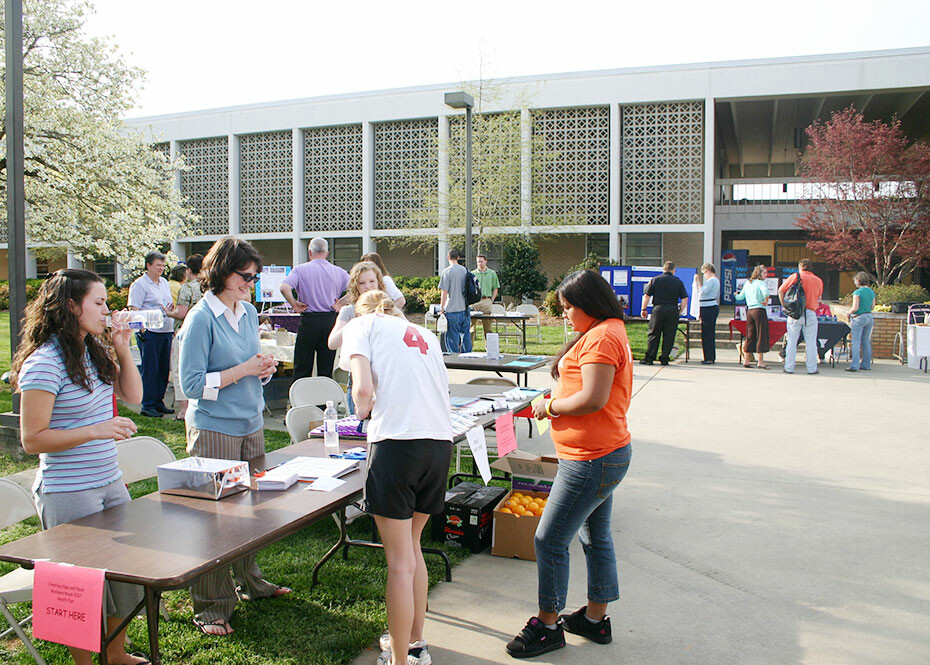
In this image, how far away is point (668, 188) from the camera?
76.2ft

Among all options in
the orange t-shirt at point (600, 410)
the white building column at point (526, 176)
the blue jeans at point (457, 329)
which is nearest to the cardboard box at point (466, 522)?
the orange t-shirt at point (600, 410)

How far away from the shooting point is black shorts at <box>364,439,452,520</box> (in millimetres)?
2707

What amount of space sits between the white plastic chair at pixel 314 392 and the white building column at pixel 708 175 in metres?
19.0

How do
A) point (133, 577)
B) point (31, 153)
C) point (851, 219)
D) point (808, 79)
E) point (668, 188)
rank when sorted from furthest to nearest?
point (668, 188) < point (808, 79) < point (851, 219) < point (31, 153) < point (133, 577)

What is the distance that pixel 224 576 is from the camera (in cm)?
329

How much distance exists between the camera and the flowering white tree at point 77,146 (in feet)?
35.2

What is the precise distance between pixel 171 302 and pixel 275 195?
70.8 ft

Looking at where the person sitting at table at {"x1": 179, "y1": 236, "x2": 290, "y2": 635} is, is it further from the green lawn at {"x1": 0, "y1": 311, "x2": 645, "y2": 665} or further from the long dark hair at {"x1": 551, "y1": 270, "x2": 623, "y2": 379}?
the long dark hair at {"x1": 551, "y1": 270, "x2": 623, "y2": 379}

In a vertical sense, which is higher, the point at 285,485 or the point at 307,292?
the point at 307,292

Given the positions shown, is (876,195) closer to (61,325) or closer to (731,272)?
(731,272)

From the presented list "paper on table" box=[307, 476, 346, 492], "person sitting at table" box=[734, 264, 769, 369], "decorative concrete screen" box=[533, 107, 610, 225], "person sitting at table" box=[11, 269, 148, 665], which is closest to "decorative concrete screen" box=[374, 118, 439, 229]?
"decorative concrete screen" box=[533, 107, 610, 225]

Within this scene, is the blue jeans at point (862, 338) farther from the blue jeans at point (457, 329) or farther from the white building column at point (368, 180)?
the white building column at point (368, 180)

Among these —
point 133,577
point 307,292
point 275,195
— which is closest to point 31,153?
point 307,292

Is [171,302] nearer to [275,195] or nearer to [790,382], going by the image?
[790,382]
